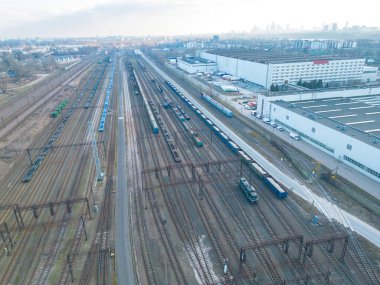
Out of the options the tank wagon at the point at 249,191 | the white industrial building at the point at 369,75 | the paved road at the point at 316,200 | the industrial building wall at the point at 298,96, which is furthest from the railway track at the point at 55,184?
the white industrial building at the point at 369,75

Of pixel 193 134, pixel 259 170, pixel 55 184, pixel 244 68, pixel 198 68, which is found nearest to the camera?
pixel 55 184

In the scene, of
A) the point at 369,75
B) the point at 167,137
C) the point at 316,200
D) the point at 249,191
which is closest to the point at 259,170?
the point at 249,191

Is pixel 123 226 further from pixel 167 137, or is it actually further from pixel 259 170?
pixel 167 137

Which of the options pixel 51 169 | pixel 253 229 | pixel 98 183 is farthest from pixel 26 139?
pixel 253 229

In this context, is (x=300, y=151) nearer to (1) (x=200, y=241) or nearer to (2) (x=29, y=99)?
(1) (x=200, y=241)

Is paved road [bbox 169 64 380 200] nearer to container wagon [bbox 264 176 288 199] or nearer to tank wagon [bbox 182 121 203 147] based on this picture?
container wagon [bbox 264 176 288 199]

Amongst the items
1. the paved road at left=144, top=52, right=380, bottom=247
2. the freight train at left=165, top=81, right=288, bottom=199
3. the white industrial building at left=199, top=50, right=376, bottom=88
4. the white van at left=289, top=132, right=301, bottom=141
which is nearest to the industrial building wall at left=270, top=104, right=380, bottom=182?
the white van at left=289, top=132, right=301, bottom=141

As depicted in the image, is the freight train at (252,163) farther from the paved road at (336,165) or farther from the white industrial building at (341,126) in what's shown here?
the white industrial building at (341,126)
